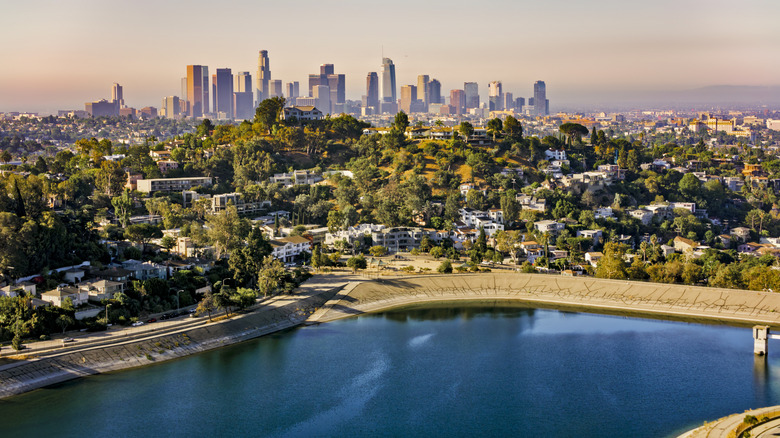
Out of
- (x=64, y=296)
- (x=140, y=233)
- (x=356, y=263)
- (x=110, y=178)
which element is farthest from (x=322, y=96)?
(x=64, y=296)

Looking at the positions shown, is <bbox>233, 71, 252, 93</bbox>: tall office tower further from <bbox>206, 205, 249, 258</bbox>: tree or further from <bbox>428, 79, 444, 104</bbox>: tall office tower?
<bbox>206, 205, 249, 258</bbox>: tree

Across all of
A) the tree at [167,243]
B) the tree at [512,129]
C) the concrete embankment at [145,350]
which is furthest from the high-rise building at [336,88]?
the concrete embankment at [145,350]

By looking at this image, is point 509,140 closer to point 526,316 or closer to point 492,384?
point 526,316

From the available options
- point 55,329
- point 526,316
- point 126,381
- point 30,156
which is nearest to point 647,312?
point 526,316

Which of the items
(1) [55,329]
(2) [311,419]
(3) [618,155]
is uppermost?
(3) [618,155]

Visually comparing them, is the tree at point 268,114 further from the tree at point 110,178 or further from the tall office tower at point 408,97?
the tall office tower at point 408,97

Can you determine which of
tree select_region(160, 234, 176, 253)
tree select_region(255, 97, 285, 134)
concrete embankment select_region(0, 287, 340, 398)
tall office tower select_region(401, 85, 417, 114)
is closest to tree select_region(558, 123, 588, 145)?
tree select_region(255, 97, 285, 134)
